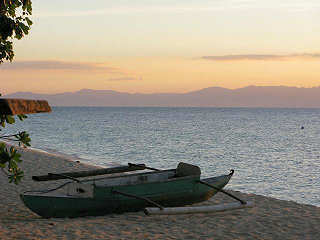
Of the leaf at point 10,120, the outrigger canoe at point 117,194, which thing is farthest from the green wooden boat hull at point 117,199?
the leaf at point 10,120

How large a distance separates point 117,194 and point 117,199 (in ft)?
0.59

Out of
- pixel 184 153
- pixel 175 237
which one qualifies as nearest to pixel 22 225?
pixel 175 237

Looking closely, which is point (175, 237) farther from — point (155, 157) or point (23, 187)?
point (155, 157)

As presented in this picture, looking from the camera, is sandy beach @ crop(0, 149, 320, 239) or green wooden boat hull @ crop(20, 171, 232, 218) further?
green wooden boat hull @ crop(20, 171, 232, 218)

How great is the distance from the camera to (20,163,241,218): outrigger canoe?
11.1 meters

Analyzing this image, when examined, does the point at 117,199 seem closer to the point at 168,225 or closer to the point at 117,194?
the point at 117,194

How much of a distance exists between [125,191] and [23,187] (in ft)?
21.2

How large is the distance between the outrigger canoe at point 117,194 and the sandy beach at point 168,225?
0.85 feet

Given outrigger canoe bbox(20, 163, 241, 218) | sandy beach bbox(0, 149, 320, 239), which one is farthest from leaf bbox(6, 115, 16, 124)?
outrigger canoe bbox(20, 163, 241, 218)

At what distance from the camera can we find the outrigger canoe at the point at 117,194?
11.1 meters

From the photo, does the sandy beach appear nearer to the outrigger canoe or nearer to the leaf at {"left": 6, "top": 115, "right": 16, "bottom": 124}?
the outrigger canoe

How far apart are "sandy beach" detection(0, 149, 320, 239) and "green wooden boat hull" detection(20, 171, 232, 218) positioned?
0.72 ft

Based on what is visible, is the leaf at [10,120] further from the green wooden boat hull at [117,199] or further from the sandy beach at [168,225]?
the green wooden boat hull at [117,199]

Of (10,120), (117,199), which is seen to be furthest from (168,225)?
(10,120)
